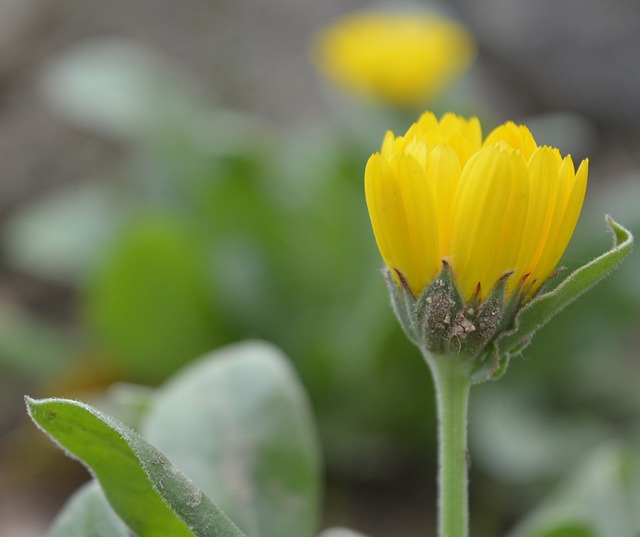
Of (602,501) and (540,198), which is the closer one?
(540,198)

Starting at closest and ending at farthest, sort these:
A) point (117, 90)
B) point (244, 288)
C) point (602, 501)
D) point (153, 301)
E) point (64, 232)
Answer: point (602, 501)
point (153, 301)
point (244, 288)
point (64, 232)
point (117, 90)

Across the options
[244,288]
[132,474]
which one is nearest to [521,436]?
[244,288]

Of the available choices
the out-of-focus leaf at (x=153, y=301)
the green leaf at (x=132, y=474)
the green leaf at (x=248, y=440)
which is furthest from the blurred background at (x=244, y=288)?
the green leaf at (x=132, y=474)

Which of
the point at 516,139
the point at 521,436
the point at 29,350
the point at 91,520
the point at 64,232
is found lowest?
the point at 91,520

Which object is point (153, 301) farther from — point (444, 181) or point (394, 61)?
point (444, 181)

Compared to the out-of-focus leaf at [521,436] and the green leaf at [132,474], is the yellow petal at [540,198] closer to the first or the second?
the green leaf at [132,474]

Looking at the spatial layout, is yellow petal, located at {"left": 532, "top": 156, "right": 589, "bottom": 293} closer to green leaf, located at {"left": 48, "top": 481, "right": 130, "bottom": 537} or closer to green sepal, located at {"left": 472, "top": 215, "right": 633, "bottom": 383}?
green sepal, located at {"left": 472, "top": 215, "right": 633, "bottom": 383}

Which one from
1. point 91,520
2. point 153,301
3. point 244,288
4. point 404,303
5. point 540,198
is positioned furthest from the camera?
point 244,288

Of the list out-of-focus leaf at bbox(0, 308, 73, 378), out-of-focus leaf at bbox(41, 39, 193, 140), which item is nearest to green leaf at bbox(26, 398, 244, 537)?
out-of-focus leaf at bbox(0, 308, 73, 378)
